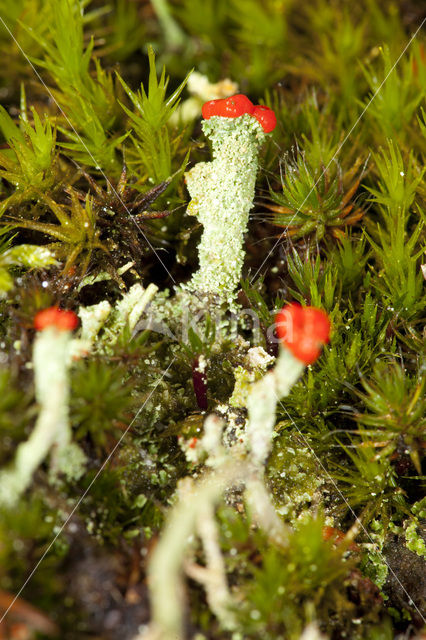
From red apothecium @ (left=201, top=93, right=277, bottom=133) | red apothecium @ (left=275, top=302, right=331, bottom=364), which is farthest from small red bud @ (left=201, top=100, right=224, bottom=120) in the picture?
red apothecium @ (left=275, top=302, right=331, bottom=364)

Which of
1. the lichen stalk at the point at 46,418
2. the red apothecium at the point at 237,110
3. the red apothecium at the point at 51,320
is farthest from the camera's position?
the red apothecium at the point at 237,110

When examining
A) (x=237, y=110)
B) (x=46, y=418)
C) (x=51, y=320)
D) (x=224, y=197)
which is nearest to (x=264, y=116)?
(x=237, y=110)

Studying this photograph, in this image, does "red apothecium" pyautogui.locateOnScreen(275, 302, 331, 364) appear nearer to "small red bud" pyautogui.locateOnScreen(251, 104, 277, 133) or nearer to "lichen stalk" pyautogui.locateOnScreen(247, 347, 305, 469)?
"lichen stalk" pyautogui.locateOnScreen(247, 347, 305, 469)

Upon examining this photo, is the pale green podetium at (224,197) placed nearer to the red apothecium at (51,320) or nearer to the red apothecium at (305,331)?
the red apothecium at (305,331)

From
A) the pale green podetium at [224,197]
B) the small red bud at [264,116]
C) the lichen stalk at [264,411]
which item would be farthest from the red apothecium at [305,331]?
the small red bud at [264,116]

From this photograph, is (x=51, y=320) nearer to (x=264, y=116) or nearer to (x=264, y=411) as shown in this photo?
(x=264, y=411)

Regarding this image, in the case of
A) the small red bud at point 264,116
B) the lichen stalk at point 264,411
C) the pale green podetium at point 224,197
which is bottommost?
the lichen stalk at point 264,411

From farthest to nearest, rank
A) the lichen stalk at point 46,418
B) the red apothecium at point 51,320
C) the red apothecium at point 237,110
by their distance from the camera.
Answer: the red apothecium at point 237,110
the red apothecium at point 51,320
the lichen stalk at point 46,418

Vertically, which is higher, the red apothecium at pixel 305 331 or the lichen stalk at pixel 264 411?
the red apothecium at pixel 305 331
